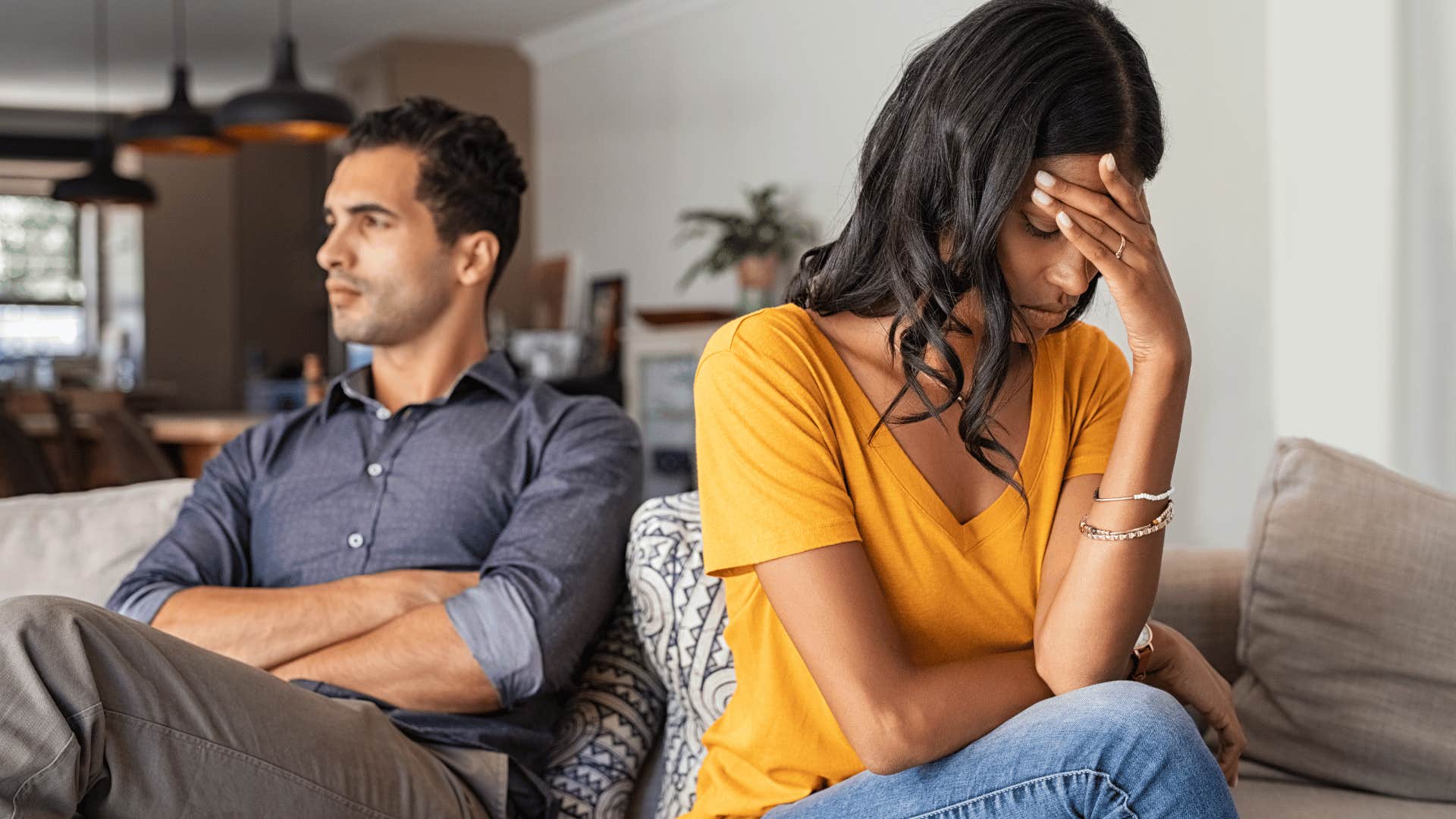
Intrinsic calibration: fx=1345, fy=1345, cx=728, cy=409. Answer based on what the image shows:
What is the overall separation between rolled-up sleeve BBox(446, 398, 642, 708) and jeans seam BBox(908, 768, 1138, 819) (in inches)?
23.4

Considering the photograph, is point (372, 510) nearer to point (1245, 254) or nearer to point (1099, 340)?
point (1099, 340)

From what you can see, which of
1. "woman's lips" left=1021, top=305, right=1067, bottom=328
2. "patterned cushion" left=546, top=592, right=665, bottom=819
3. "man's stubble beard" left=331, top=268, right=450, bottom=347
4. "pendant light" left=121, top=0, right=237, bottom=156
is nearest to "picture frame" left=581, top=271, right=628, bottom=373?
"pendant light" left=121, top=0, right=237, bottom=156

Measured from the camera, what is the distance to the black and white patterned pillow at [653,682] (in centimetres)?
161

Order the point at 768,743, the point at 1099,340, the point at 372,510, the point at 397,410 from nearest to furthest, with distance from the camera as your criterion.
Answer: the point at 768,743
the point at 1099,340
the point at 372,510
the point at 397,410

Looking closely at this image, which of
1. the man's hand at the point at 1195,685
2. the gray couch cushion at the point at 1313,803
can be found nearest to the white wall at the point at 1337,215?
the gray couch cushion at the point at 1313,803

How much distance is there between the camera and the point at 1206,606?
6.11ft

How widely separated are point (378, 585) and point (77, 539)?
50 cm

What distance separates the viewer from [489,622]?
5.24ft

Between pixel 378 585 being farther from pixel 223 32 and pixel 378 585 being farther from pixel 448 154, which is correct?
pixel 223 32

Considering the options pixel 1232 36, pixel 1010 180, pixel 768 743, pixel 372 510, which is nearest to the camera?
pixel 1010 180

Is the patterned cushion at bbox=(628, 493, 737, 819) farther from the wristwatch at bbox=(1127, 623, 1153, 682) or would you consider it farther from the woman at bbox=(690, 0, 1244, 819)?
the wristwatch at bbox=(1127, 623, 1153, 682)

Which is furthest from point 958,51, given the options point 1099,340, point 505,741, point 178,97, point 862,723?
point 178,97

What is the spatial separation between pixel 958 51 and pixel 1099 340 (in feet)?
1.36

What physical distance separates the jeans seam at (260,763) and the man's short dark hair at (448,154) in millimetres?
876
